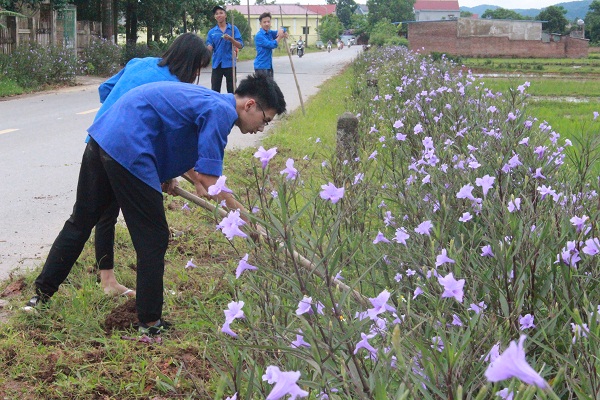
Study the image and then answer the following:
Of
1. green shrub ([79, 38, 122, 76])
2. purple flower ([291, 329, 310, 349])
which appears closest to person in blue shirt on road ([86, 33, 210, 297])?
purple flower ([291, 329, 310, 349])

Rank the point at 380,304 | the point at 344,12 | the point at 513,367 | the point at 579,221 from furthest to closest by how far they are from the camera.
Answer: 1. the point at 344,12
2. the point at 579,221
3. the point at 380,304
4. the point at 513,367

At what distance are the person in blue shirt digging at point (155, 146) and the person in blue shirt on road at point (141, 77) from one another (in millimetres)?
504

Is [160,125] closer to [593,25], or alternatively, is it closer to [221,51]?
[221,51]

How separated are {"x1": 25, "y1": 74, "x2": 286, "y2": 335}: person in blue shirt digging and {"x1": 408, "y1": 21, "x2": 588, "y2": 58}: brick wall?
47048 mm

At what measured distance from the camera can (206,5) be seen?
111ft

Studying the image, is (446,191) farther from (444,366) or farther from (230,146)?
(230,146)

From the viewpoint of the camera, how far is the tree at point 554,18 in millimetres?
80250

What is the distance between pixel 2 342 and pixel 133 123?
108 centimetres

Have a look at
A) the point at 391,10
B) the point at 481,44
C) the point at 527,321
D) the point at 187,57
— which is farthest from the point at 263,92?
the point at 391,10

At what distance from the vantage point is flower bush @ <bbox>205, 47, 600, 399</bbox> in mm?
1610

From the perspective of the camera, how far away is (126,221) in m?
3.73

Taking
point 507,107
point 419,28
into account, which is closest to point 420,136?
point 507,107

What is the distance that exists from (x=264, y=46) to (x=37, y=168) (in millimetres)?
5214

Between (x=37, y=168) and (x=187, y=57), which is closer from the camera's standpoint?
(x=187, y=57)
